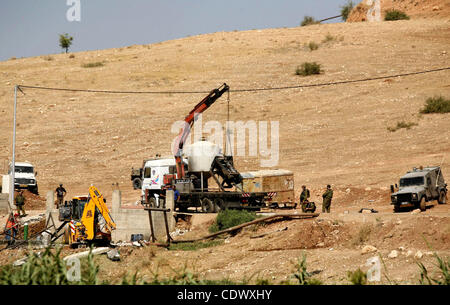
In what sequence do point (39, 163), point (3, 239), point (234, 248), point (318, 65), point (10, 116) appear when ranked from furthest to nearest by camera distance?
point (318, 65) → point (10, 116) → point (39, 163) → point (3, 239) → point (234, 248)

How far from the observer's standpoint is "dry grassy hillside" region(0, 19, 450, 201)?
42.2 meters

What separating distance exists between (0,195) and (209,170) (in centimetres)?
1368

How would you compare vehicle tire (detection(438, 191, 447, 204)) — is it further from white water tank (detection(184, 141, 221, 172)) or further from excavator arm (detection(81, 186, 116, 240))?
excavator arm (detection(81, 186, 116, 240))

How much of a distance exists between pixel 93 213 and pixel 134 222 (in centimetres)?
477

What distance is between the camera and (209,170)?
2994 cm

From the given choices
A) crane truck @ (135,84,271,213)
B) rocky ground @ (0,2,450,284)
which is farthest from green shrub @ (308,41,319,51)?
crane truck @ (135,84,271,213)

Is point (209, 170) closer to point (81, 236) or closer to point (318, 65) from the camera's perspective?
point (81, 236)

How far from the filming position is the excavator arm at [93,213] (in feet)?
78.8

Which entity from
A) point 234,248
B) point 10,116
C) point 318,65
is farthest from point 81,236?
point 318,65

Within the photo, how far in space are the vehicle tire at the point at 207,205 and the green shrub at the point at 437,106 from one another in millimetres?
24000

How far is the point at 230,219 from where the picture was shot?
25625mm

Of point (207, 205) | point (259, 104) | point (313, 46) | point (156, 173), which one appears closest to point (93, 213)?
point (207, 205)

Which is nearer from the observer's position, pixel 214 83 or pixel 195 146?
pixel 195 146

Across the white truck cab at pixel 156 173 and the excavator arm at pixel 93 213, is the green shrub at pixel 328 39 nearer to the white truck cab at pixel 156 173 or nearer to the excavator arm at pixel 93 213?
the white truck cab at pixel 156 173
